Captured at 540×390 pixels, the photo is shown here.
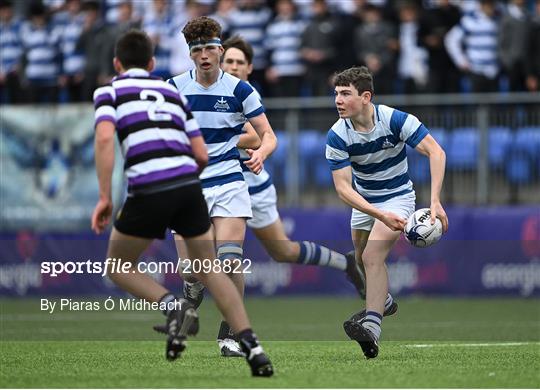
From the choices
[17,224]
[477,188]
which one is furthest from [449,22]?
[17,224]

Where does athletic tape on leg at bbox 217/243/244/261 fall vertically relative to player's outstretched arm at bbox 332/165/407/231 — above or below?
below

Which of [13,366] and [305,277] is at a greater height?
[13,366]

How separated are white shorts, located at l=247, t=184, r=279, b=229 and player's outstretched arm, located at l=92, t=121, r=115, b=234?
13.9ft

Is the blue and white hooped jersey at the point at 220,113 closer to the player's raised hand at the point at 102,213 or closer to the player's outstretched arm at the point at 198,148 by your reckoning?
the player's outstretched arm at the point at 198,148

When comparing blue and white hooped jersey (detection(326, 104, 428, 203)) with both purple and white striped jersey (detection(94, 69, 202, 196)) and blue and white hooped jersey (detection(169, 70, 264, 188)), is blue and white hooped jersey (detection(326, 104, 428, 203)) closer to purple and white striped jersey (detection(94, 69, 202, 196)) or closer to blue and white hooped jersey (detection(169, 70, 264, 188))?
blue and white hooped jersey (detection(169, 70, 264, 188))

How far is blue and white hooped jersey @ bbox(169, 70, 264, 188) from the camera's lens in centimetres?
998

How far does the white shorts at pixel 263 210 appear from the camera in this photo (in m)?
11.9

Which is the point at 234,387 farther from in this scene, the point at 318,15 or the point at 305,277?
the point at 318,15

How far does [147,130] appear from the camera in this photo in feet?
25.8

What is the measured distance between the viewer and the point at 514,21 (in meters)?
18.5

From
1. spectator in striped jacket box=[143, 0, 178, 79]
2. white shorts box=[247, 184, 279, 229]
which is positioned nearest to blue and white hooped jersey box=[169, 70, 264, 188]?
white shorts box=[247, 184, 279, 229]

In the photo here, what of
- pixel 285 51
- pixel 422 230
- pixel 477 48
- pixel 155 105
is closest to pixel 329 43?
pixel 285 51

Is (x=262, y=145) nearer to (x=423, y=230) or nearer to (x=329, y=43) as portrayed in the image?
(x=423, y=230)

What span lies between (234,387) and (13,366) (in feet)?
7.26
